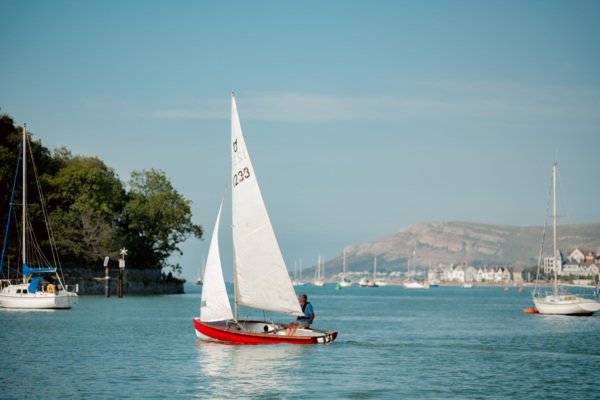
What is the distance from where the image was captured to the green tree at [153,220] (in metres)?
125

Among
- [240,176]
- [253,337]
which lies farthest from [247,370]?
[240,176]

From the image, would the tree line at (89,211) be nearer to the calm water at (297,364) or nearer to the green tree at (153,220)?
the green tree at (153,220)

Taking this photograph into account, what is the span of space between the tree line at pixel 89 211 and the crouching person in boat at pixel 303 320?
190 ft

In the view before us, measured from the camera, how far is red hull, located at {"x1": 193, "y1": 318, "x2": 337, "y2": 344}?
42188mm

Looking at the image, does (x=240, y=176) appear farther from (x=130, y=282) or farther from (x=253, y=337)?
(x=130, y=282)

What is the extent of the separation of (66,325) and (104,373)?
2617 centimetres

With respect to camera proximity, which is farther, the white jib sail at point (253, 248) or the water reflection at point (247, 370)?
the white jib sail at point (253, 248)

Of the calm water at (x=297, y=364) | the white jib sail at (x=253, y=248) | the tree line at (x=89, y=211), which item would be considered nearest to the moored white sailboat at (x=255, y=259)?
the white jib sail at (x=253, y=248)

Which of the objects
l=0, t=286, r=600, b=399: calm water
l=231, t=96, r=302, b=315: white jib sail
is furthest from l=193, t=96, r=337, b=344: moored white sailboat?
l=0, t=286, r=600, b=399: calm water

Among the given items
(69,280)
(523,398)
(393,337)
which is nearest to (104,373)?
(523,398)

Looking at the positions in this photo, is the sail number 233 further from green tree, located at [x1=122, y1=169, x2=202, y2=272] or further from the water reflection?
green tree, located at [x1=122, y1=169, x2=202, y2=272]

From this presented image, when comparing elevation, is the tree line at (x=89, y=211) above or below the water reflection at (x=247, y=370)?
above

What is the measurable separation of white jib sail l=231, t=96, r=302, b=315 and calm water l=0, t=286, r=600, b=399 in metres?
2.40

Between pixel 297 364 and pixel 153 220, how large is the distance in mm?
90221
